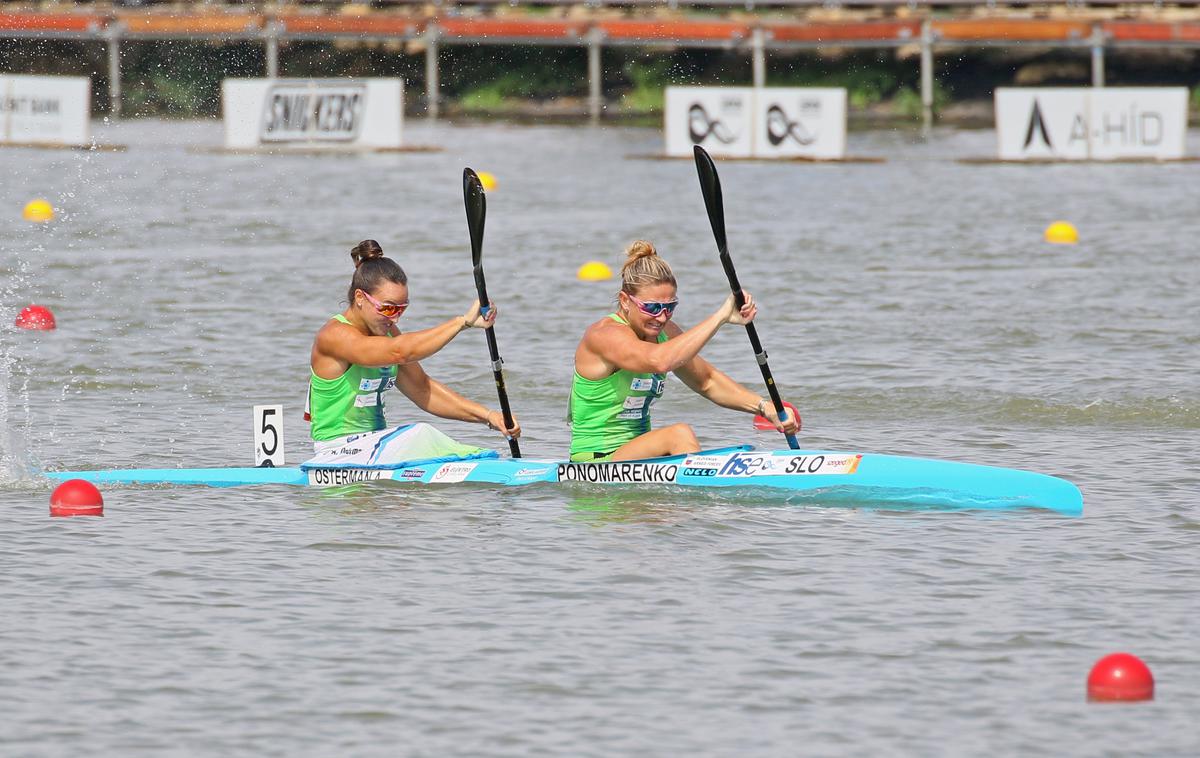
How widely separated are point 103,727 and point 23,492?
11.8 ft

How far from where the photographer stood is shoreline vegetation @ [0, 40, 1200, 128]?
3734cm

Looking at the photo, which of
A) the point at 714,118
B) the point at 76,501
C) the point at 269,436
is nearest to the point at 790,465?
the point at 269,436

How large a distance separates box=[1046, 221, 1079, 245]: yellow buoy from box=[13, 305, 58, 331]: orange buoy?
997cm

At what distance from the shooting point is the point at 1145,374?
12109mm

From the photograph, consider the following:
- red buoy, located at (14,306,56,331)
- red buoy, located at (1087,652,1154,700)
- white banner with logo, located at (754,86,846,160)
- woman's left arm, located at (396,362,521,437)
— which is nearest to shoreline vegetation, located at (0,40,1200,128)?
white banner with logo, located at (754,86,846,160)

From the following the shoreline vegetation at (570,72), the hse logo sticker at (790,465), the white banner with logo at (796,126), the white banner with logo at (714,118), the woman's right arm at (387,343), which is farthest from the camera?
the shoreline vegetation at (570,72)

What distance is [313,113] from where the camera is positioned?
29.0 m

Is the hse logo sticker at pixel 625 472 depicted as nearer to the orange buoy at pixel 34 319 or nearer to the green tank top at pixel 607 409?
the green tank top at pixel 607 409

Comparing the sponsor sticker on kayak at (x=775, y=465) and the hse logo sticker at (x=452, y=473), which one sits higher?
the sponsor sticker on kayak at (x=775, y=465)

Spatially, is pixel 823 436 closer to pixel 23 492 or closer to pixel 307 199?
pixel 23 492

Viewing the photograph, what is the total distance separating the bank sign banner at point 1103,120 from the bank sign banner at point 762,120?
2503 millimetres

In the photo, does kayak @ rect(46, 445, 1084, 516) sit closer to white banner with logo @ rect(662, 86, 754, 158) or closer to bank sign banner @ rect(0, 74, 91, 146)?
white banner with logo @ rect(662, 86, 754, 158)

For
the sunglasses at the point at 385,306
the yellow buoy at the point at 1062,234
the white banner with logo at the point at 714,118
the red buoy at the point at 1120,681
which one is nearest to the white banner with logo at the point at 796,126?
the white banner with logo at the point at 714,118

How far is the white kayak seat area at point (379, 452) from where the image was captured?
8.92 metres
